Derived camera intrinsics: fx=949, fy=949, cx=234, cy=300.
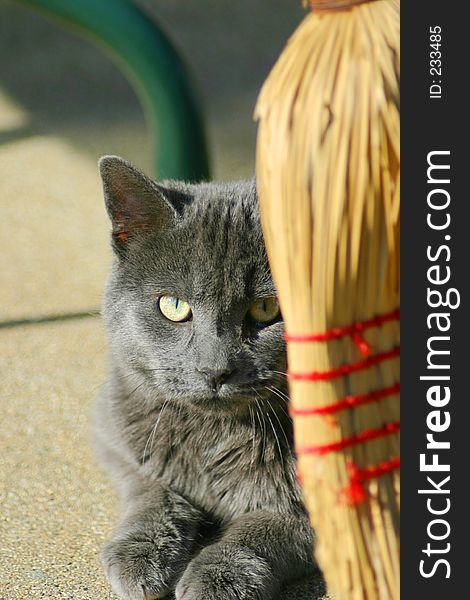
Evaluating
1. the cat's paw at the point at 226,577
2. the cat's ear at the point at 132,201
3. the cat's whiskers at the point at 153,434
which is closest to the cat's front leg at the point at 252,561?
the cat's paw at the point at 226,577

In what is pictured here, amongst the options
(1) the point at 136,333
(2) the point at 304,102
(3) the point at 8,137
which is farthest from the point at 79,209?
(2) the point at 304,102

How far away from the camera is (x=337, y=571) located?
3.82ft

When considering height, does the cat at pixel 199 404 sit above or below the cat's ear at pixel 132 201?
below

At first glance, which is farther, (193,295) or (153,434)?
(153,434)

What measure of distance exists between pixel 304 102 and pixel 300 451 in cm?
41

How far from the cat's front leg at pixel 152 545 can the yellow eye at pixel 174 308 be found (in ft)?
1.13

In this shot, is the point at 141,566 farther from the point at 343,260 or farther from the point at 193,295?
the point at 343,260

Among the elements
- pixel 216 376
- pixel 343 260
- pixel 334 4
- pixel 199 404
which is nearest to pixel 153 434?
pixel 199 404

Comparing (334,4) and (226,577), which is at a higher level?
(334,4)

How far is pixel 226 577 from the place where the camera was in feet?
4.94

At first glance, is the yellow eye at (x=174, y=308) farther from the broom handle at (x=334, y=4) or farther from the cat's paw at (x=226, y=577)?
the broom handle at (x=334, y=4)

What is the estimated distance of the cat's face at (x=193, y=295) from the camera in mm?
1530

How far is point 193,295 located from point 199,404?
19 centimetres

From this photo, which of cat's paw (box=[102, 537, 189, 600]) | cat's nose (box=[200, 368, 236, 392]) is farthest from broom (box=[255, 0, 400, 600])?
cat's paw (box=[102, 537, 189, 600])
